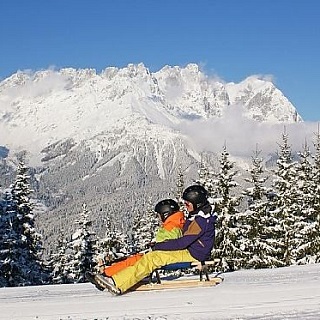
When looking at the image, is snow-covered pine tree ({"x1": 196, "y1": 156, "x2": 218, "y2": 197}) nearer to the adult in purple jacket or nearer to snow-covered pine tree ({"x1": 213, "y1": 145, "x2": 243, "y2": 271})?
snow-covered pine tree ({"x1": 213, "y1": 145, "x2": 243, "y2": 271})

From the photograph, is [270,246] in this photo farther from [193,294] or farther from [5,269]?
[193,294]

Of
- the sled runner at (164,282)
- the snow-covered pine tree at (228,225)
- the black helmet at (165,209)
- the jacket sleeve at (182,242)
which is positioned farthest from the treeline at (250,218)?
the jacket sleeve at (182,242)

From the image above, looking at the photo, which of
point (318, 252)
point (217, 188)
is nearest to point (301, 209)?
point (318, 252)

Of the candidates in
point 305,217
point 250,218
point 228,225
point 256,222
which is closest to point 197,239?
point 228,225

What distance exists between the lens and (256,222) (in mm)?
27719

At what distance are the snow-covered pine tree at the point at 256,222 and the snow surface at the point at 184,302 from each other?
603 inches

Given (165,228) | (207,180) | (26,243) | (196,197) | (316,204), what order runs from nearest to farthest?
1. (196,197)
2. (165,228)
3. (316,204)
4. (207,180)
5. (26,243)

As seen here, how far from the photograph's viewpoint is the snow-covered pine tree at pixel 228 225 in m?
25.9

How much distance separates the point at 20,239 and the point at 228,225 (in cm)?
1053

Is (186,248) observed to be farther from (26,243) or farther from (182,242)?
(26,243)

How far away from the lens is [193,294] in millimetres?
9305

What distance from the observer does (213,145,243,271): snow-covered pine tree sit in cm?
2589

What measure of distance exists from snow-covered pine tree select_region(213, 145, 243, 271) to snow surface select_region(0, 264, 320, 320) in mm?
14963

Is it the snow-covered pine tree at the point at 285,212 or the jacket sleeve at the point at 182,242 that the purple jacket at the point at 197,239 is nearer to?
the jacket sleeve at the point at 182,242
